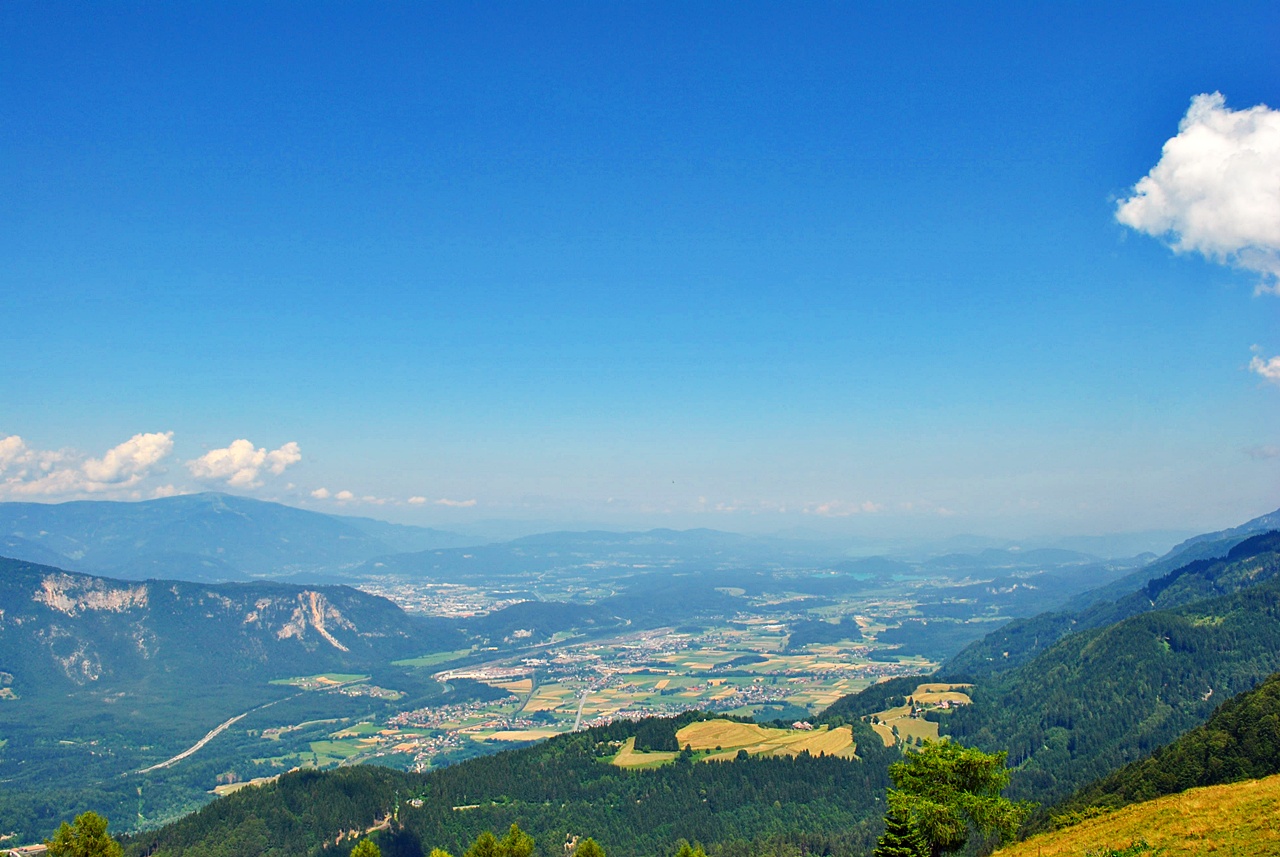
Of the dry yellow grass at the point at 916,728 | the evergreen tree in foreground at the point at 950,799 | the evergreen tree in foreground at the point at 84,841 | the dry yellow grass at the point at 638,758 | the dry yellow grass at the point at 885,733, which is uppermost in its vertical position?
the evergreen tree in foreground at the point at 950,799

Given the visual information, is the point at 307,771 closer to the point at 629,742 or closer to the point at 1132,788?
the point at 629,742

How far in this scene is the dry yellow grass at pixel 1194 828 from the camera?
39.1 meters

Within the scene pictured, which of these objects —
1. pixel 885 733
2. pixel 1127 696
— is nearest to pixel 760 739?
pixel 885 733

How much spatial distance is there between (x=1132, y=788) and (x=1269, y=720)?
1481cm

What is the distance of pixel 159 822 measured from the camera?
559ft

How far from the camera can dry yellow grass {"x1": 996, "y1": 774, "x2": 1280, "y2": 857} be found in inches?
1538

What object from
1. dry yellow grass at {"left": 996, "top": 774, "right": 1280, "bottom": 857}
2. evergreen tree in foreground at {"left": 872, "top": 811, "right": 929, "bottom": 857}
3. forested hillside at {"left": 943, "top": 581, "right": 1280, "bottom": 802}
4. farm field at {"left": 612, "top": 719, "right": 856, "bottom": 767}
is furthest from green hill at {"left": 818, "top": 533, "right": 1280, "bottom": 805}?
evergreen tree in foreground at {"left": 872, "top": 811, "right": 929, "bottom": 857}

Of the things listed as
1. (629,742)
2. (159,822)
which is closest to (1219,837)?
(629,742)

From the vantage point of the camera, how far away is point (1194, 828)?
42719 mm

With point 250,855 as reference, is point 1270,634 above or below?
above

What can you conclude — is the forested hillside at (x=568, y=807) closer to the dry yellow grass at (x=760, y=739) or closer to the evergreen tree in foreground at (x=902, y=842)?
the dry yellow grass at (x=760, y=739)

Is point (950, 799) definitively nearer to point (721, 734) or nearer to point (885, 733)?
point (721, 734)

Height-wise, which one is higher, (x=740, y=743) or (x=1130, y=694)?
(x=1130, y=694)

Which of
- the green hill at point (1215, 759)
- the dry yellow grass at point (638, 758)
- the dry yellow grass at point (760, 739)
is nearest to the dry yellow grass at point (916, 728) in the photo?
the dry yellow grass at point (760, 739)
